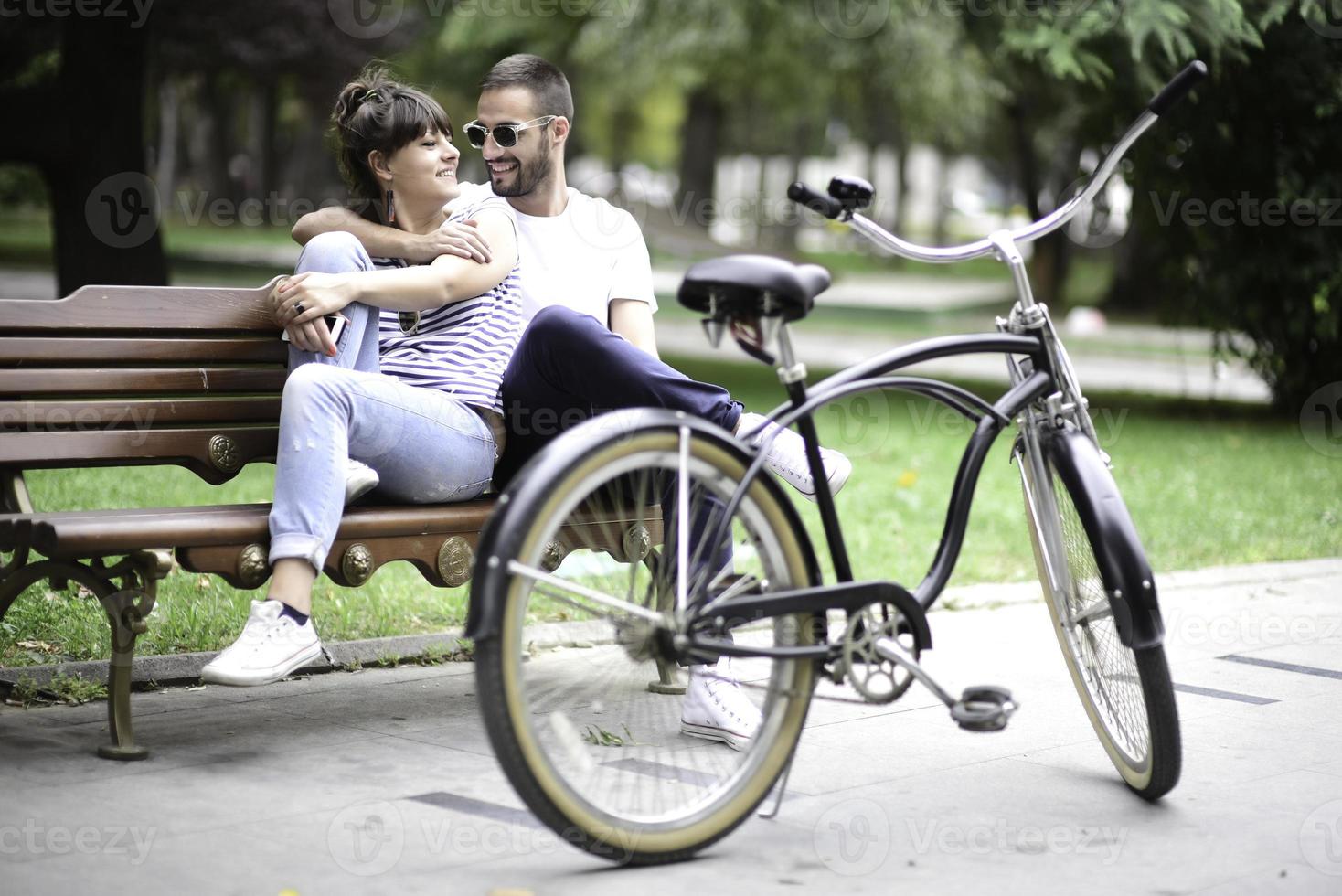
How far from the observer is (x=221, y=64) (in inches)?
1256

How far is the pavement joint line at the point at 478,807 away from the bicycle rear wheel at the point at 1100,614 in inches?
52.8

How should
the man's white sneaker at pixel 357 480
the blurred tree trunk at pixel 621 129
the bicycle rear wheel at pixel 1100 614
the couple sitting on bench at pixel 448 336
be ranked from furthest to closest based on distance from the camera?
the blurred tree trunk at pixel 621 129 → the man's white sneaker at pixel 357 480 → the couple sitting on bench at pixel 448 336 → the bicycle rear wheel at pixel 1100 614

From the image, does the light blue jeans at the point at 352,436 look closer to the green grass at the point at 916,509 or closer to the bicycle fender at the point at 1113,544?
the green grass at the point at 916,509

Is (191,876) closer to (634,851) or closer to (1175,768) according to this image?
(634,851)

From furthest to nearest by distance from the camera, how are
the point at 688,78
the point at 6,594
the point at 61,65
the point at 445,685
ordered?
the point at 688,78 < the point at 61,65 < the point at 445,685 < the point at 6,594

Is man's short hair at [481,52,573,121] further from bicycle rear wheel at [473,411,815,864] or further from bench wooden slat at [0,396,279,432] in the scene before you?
bicycle rear wheel at [473,411,815,864]

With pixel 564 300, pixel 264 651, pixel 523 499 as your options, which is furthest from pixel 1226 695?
pixel 264 651

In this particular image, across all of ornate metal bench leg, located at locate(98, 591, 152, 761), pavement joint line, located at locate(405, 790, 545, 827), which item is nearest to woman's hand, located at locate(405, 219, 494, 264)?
ornate metal bench leg, located at locate(98, 591, 152, 761)

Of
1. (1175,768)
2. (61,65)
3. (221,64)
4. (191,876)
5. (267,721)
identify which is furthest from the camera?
(221,64)

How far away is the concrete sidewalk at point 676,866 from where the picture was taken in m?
3.12

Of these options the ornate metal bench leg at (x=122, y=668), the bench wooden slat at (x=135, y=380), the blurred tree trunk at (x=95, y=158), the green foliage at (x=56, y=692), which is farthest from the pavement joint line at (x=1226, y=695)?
the blurred tree trunk at (x=95, y=158)

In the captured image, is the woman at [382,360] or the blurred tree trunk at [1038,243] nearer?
the woman at [382,360]

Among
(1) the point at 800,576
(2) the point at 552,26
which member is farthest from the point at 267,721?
(2) the point at 552,26

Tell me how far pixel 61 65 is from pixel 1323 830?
11795 millimetres
